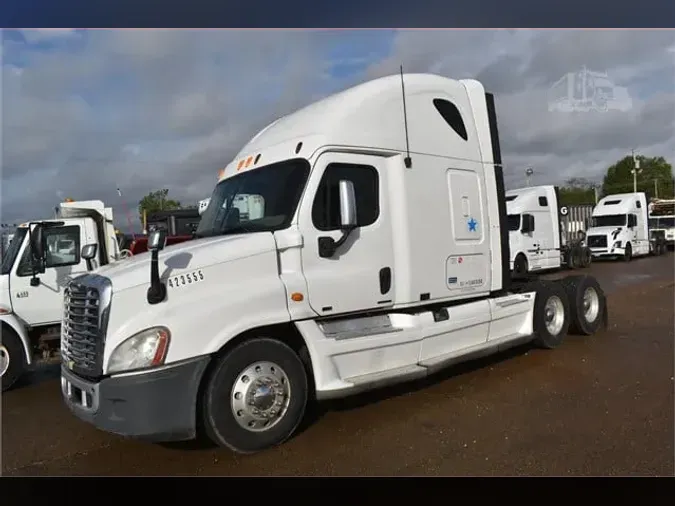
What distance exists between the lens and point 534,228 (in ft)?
61.8

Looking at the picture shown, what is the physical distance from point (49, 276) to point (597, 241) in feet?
74.7

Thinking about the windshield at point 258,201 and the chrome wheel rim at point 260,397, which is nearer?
the chrome wheel rim at point 260,397

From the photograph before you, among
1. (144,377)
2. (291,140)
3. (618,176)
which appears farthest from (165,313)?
(618,176)

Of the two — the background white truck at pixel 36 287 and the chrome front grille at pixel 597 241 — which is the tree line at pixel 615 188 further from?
the background white truck at pixel 36 287

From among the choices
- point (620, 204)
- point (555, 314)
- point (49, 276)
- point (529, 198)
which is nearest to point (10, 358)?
point (49, 276)

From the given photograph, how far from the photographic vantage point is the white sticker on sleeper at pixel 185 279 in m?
4.26

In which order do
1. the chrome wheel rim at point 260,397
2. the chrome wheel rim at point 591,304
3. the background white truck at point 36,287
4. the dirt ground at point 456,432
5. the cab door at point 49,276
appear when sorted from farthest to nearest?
1. the chrome wheel rim at point 591,304
2. the cab door at point 49,276
3. the background white truck at point 36,287
4. the chrome wheel rim at point 260,397
5. the dirt ground at point 456,432

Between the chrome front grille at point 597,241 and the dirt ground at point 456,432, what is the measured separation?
1858cm

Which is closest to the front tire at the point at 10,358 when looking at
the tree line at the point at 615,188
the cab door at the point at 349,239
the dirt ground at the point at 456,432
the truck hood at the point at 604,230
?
the dirt ground at the point at 456,432

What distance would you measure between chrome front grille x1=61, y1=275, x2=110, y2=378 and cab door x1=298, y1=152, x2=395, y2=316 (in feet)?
5.59

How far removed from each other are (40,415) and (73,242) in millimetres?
2798

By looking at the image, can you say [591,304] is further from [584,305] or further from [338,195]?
[338,195]
